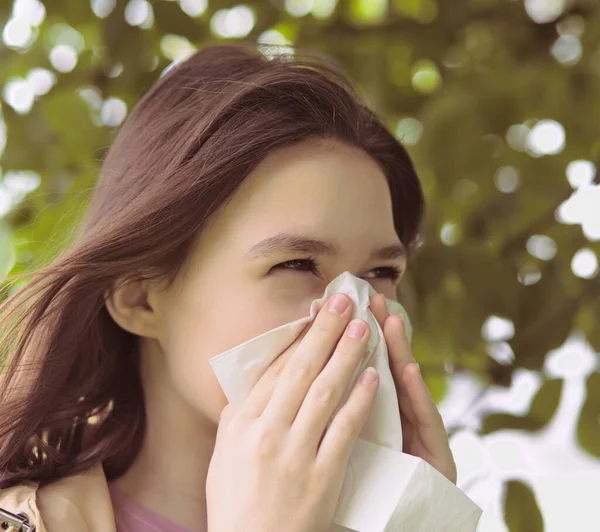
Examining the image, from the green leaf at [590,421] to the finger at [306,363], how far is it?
53 centimetres

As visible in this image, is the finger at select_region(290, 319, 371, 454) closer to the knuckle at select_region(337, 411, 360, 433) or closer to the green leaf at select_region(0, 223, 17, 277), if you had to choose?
the knuckle at select_region(337, 411, 360, 433)

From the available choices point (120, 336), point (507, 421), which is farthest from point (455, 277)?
point (120, 336)

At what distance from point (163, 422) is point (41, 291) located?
319 mm

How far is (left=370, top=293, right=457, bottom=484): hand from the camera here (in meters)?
1.15

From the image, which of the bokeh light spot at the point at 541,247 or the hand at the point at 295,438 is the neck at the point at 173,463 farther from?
the bokeh light spot at the point at 541,247

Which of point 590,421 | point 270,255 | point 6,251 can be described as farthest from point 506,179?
point 6,251

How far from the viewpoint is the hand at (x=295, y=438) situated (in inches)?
39.8

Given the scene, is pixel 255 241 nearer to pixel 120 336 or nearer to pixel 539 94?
pixel 120 336

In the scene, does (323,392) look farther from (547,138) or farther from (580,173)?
(547,138)

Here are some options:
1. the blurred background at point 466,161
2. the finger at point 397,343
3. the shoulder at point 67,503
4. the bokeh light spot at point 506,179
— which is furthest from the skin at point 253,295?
the bokeh light spot at point 506,179

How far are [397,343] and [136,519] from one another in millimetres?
536

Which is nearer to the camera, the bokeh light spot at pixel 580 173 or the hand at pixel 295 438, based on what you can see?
the hand at pixel 295 438

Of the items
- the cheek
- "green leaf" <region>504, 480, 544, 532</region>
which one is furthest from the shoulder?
"green leaf" <region>504, 480, 544, 532</region>

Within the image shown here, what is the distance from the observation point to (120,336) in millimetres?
1429
